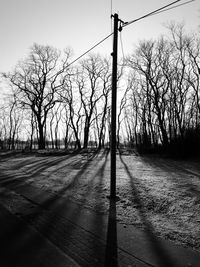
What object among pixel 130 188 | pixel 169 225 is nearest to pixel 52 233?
pixel 169 225

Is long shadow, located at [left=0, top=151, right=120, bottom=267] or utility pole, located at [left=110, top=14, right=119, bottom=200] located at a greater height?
utility pole, located at [left=110, top=14, right=119, bottom=200]

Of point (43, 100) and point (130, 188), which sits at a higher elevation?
point (43, 100)

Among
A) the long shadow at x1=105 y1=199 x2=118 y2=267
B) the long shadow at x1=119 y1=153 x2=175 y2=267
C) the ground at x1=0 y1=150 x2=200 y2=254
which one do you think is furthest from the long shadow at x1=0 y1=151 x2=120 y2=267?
the long shadow at x1=119 y1=153 x2=175 y2=267

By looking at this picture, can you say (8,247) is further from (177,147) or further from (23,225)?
(177,147)

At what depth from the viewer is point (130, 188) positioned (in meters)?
7.62

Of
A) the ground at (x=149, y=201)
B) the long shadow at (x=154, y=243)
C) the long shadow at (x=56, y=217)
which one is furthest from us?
the ground at (x=149, y=201)

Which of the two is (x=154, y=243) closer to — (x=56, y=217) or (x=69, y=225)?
(x=69, y=225)

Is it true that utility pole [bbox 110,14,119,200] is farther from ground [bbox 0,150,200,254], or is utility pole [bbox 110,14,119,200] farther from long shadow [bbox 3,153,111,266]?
long shadow [bbox 3,153,111,266]

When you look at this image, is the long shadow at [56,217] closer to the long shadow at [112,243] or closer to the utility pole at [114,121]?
the long shadow at [112,243]

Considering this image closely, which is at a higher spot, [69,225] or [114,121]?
[114,121]

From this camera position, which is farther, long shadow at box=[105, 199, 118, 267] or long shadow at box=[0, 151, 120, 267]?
long shadow at box=[0, 151, 120, 267]

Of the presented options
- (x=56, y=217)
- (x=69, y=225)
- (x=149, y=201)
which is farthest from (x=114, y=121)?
(x=69, y=225)

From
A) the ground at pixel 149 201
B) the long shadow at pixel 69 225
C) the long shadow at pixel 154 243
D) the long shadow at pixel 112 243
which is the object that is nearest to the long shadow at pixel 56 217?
the long shadow at pixel 69 225

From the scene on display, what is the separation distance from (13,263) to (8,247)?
544 mm
